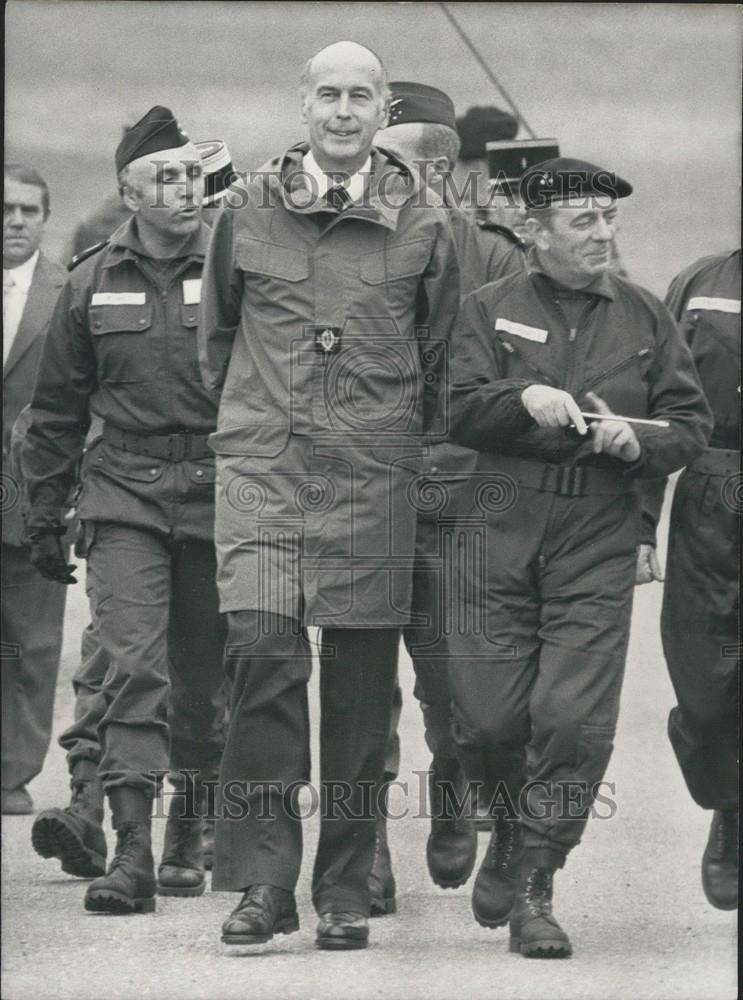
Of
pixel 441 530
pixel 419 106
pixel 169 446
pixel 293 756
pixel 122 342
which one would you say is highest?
pixel 419 106

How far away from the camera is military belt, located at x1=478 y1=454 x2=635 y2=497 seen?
7844mm

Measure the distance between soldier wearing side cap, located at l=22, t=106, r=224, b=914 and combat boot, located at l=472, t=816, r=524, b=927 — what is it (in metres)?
0.94

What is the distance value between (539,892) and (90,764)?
5.66 feet

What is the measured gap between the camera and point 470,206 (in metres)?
9.73

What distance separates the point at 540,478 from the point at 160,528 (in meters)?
1.23

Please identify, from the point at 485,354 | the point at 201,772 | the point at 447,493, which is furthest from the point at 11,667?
the point at 485,354

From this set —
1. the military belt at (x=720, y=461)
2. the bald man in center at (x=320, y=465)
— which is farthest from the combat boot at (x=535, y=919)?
the military belt at (x=720, y=461)

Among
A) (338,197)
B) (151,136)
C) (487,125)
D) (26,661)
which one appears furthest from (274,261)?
(487,125)

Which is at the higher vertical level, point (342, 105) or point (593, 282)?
point (342, 105)

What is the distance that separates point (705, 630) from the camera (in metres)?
8.52

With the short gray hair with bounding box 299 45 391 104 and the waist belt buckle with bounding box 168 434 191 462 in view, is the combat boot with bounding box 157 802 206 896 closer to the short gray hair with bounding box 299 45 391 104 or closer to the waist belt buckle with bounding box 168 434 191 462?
the waist belt buckle with bounding box 168 434 191 462

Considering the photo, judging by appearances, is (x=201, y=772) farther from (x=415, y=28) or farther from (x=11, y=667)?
(x=415, y=28)

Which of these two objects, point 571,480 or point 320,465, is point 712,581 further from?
point 320,465

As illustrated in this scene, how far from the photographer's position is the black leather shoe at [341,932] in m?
7.63
